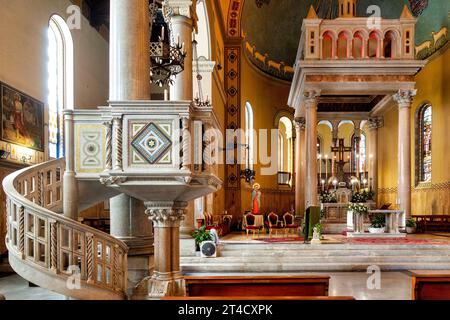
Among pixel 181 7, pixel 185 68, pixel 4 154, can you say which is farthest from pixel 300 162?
pixel 4 154

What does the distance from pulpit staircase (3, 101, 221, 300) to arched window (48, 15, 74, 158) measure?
25.3ft

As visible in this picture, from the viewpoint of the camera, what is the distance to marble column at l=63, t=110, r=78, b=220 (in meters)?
5.80

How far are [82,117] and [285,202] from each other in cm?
1960

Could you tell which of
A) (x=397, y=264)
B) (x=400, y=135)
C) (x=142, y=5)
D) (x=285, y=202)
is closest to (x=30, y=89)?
(x=142, y=5)

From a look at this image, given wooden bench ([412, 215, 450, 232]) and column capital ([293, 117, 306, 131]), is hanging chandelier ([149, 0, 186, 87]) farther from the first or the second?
wooden bench ([412, 215, 450, 232])

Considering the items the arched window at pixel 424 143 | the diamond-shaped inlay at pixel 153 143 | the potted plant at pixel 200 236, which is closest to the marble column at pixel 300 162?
the arched window at pixel 424 143

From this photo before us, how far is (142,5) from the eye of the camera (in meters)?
6.25

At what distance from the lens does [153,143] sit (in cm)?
533

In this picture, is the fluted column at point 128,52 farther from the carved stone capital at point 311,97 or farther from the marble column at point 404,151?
the marble column at point 404,151

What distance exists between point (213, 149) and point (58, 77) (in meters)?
9.56

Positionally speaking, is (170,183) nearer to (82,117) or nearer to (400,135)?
(82,117)

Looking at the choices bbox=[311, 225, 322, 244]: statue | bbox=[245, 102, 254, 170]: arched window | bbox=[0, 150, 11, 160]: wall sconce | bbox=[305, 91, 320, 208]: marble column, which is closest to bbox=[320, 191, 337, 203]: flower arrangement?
bbox=[305, 91, 320, 208]: marble column

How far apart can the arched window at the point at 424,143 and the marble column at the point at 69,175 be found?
17.2 metres

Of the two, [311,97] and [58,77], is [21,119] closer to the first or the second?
[58,77]
